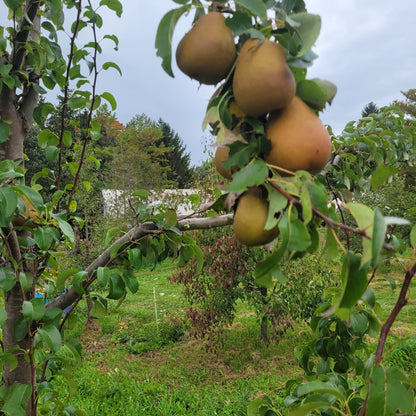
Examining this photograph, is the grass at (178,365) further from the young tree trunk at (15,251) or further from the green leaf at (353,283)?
the green leaf at (353,283)

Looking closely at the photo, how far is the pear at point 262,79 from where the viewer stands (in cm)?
42

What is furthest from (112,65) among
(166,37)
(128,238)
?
(166,37)

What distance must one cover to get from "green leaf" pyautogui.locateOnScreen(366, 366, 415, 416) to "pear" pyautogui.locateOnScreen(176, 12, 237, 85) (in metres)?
0.48

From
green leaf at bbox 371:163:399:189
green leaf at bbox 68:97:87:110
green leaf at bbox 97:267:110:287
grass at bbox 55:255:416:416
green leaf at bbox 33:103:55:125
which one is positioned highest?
green leaf at bbox 68:97:87:110

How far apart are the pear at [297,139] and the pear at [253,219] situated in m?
0.05

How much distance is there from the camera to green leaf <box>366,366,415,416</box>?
493 millimetres

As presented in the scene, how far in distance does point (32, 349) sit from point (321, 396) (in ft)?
2.67

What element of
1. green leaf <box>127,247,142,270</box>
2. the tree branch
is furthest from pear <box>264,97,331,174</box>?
green leaf <box>127,247,142,270</box>

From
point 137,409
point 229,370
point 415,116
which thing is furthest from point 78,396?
point 415,116

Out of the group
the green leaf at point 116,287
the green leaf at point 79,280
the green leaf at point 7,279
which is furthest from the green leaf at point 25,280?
the green leaf at point 116,287

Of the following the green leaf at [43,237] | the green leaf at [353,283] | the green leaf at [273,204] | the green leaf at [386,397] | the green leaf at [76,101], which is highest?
the green leaf at [76,101]

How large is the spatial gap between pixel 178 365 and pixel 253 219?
388 cm

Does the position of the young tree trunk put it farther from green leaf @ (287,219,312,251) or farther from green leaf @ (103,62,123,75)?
green leaf @ (287,219,312,251)

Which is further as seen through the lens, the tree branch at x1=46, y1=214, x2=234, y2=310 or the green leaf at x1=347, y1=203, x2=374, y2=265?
the tree branch at x1=46, y1=214, x2=234, y2=310
